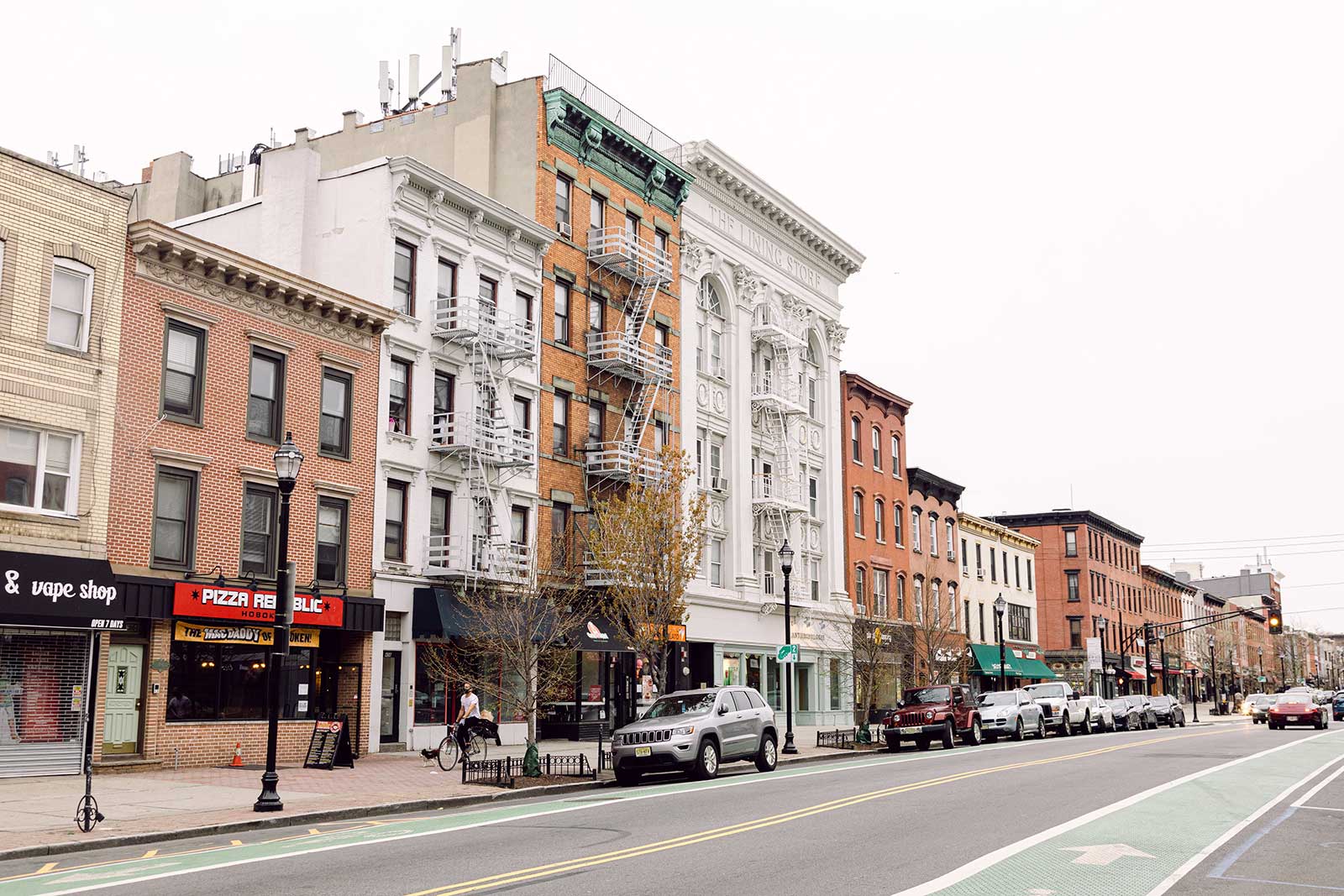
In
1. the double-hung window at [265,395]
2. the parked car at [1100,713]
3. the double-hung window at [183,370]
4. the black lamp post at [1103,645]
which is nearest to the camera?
the double-hung window at [183,370]

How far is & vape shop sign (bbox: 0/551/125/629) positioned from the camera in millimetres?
21938

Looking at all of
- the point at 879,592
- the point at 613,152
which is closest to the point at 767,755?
the point at 613,152

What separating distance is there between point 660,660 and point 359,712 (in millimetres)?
10286

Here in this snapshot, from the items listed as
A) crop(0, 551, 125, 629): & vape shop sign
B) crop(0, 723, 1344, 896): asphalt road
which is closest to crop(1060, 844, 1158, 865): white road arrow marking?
crop(0, 723, 1344, 896): asphalt road

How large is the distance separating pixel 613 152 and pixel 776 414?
14.0m

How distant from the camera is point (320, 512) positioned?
29.6 meters

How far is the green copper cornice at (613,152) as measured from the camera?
3841cm

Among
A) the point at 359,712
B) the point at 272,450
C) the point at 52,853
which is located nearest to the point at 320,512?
the point at 272,450

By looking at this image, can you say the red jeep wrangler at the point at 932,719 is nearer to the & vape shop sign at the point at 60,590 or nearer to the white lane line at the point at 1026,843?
the white lane line at the point at 1026,843

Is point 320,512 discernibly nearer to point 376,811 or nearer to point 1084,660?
point 376,811

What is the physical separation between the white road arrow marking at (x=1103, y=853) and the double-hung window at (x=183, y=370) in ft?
67.0

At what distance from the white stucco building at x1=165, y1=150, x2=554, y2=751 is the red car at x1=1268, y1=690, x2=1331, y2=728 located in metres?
33.2

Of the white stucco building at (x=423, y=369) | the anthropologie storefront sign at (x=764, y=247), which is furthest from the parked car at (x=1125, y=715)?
the white stucco building at (x=423, y=369)

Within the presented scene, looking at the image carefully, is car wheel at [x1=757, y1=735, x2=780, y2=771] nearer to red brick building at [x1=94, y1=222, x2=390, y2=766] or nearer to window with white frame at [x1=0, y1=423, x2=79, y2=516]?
red brick building at [x1=94, y1=222, x2=390, y2=766]
